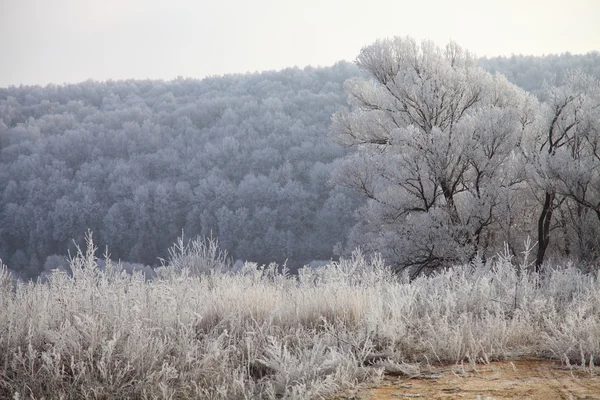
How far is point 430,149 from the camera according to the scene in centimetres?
1297

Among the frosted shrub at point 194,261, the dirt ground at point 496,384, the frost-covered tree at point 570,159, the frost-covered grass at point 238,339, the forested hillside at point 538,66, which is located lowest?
the frosted shrub at point 194,261

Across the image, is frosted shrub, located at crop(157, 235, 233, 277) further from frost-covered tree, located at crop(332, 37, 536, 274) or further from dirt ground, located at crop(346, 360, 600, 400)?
frost-covered tree, located at crop(332, 37, 536, 274)

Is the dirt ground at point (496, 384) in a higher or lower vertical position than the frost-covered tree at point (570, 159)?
lower

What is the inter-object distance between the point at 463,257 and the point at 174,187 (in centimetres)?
3351

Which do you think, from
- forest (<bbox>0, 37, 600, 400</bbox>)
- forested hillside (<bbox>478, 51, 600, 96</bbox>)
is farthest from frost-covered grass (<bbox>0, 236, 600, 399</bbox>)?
forested hillside (<bbox>478, 51, 600, 96</bbox>)

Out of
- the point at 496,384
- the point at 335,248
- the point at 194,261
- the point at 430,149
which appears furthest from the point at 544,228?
the point at 496,384

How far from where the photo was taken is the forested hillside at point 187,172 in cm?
3634

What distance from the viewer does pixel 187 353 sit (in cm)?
296

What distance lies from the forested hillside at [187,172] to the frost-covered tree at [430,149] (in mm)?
17811

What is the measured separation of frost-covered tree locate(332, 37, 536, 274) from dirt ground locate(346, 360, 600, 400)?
9.12 meters

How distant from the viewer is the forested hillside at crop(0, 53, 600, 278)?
3634cm

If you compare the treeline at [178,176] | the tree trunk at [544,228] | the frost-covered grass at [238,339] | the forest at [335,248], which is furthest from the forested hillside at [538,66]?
the frost-covered grass at [238,339]

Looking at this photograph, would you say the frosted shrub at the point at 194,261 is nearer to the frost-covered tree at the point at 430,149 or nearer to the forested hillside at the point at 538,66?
the frost-covered tree at the point at 430,149

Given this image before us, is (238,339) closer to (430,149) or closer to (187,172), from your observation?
(430,149)
